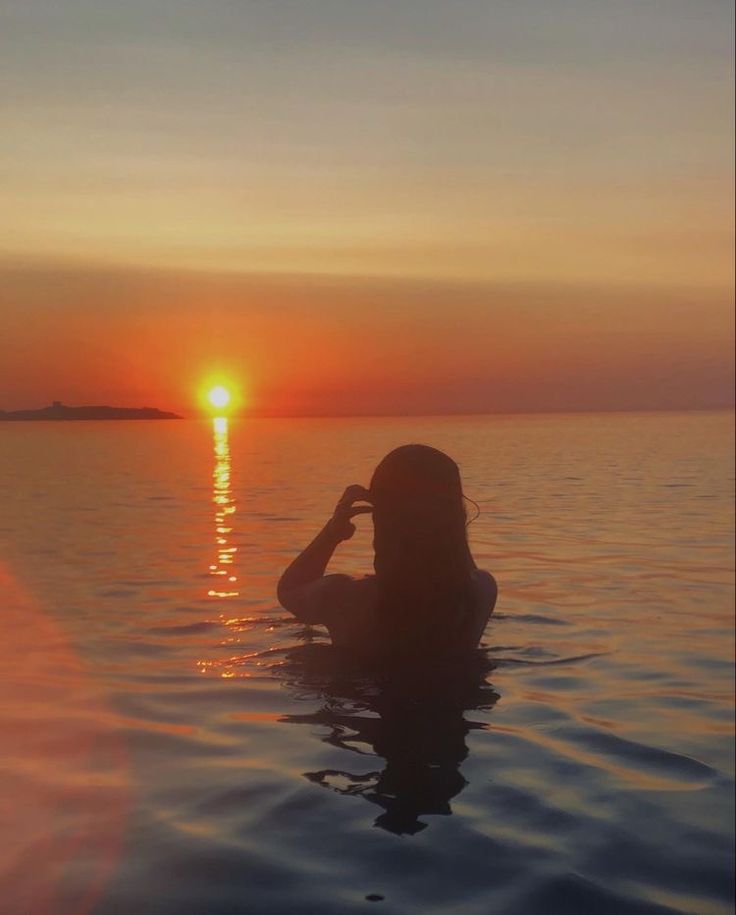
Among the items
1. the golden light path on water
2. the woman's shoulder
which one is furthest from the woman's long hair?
the golden light path on water

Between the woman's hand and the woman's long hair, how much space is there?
330mm

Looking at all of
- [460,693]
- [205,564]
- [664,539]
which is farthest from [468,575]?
[664,539]

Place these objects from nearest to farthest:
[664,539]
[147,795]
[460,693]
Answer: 1. [147,795]
2. [460,693]
3. [664,539]

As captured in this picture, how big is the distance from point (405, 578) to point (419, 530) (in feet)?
1.12

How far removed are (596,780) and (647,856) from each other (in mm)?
1086

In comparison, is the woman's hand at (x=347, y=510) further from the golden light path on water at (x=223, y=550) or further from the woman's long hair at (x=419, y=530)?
the golden light path on water at (x=223, y=550)

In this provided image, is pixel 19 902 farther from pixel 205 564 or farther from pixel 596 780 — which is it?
pixel 205 564

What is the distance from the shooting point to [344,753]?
595 centimetres

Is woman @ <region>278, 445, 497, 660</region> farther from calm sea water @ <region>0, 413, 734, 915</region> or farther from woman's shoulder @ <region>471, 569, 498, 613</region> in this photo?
calm sea water @ <region>0, 413, 734, 915</region>

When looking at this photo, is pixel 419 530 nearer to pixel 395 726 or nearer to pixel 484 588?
pixel 484 588

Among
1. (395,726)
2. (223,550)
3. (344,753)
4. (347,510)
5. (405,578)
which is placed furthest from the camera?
(223,550)

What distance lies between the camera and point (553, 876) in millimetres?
4355

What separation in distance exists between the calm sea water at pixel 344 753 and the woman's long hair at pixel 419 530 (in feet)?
2.48

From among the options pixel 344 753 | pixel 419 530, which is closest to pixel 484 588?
pixel 419 530
